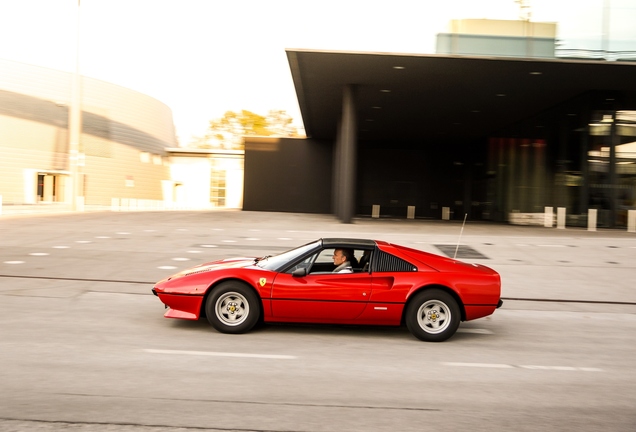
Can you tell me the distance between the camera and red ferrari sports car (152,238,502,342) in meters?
7.12

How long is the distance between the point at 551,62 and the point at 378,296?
643 inches

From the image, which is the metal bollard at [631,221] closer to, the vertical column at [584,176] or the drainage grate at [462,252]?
the vertical column at [584,176]

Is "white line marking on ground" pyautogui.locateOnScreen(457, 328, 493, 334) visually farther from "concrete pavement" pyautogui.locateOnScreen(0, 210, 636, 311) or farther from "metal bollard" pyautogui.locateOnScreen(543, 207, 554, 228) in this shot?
"metal bollard" pyautogui.locateOnScreen(543, 207, 554, 228)

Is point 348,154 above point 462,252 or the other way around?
above

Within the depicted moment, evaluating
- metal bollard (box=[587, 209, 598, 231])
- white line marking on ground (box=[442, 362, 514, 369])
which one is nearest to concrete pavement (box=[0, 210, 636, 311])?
white line marking on ground (box=[442, 362, 514, 369])

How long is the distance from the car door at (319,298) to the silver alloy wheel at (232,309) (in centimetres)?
36

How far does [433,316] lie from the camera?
7238 millimetres

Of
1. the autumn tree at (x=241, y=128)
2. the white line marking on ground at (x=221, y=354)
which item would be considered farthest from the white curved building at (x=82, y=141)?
the white line marking on ground at (x=221, y=354)

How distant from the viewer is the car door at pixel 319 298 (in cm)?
711

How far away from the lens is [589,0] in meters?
21.5

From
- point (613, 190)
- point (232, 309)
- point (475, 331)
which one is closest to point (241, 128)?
point (613, 190)

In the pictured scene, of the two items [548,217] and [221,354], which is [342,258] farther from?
[548,217]

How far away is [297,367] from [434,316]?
203 cm

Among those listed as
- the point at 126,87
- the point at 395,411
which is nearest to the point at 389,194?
the point at 126,87
